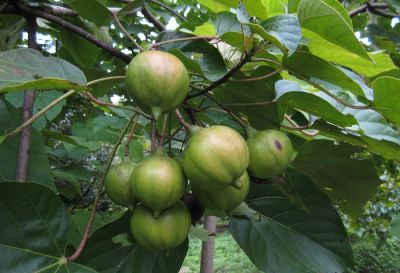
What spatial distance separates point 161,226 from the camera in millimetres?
944

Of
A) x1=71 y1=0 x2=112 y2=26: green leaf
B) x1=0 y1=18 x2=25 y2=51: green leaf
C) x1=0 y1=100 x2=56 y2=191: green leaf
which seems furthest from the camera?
x1=0 y1=18 x2=25 y2=51: green leaf

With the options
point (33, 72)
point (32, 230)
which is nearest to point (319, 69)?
point (33, 72)

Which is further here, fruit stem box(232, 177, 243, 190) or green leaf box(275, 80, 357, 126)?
green leaf box(275, 80, 357, 126)

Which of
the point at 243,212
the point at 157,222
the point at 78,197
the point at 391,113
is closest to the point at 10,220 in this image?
the point at 157,222

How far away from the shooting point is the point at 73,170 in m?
2.43

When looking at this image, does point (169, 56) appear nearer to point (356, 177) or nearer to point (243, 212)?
point (243, 212)

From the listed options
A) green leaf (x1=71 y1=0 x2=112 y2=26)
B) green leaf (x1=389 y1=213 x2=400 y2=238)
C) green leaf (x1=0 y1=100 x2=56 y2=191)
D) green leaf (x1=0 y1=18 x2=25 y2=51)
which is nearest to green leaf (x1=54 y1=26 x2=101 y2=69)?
green leaf (x1=0 y1=18 x2=25 y2=51)

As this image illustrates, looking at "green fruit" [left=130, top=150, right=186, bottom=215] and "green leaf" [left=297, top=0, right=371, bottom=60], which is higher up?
"green leaf" [left=297, top=0, right=371, bottom=60]

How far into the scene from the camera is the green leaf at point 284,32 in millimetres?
896

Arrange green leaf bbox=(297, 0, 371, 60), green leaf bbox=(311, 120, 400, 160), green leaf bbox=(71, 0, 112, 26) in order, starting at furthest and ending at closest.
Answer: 1. green leaf bbox=(71, 0, 112, 26)
2. green leaf bbox=(311, 120, 400, 160)
3. green leaf bbox=(297, 0, 371, 60)

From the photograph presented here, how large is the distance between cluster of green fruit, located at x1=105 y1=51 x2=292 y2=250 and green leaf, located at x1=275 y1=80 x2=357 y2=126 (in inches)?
7.0

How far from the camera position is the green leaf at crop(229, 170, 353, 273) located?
4.31ft

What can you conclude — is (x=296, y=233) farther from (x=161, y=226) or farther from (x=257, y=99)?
(x=161, y=226)

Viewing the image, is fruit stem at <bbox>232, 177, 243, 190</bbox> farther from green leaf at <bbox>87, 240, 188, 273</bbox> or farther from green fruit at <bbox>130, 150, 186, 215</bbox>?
green leaf at <bbox>87, 240, 188, 273</bbox>
